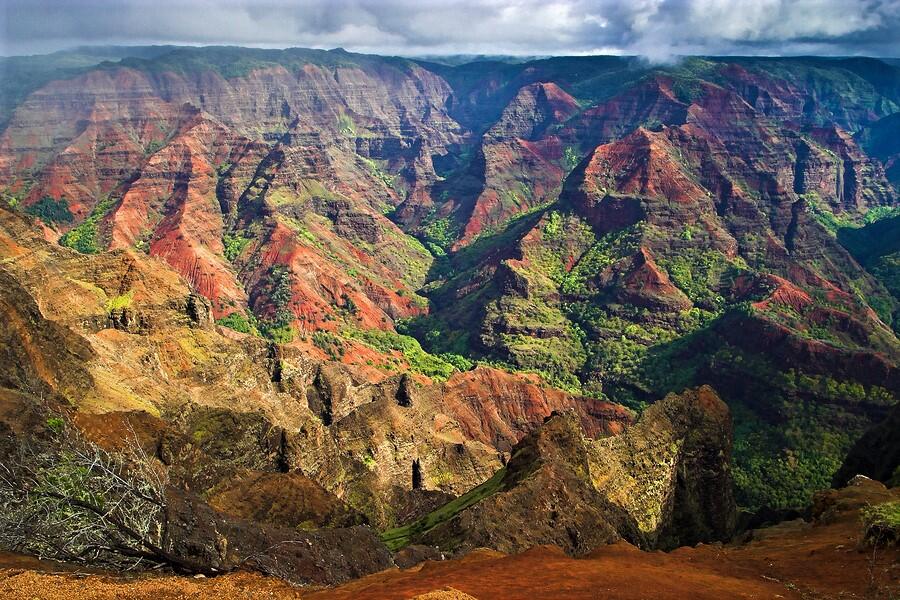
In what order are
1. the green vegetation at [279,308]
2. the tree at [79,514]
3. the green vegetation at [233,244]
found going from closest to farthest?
1. the tree at [79,514]
2. the green vegetation at [279,308]
3. the green vegetation at [233,244]

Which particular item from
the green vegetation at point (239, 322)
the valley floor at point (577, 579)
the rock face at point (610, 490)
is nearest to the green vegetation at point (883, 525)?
the valley floor at point (577, 579)

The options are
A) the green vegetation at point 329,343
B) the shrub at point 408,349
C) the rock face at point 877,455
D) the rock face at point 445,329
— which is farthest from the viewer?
the shrub at point 408,349

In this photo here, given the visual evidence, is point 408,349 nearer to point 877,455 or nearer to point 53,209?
point 877,455

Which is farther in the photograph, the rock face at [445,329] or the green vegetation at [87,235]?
the green vegetation at [87,235]

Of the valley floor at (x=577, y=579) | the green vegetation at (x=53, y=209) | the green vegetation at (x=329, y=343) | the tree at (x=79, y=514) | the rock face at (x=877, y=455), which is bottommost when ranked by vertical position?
the green vegetation at (x=329, y=343)

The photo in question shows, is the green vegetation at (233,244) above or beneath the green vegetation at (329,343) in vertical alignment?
above

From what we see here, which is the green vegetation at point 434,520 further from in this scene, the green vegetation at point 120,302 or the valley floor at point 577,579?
the green vegetation at point 120,302

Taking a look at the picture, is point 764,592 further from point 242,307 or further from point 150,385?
point 242,307
